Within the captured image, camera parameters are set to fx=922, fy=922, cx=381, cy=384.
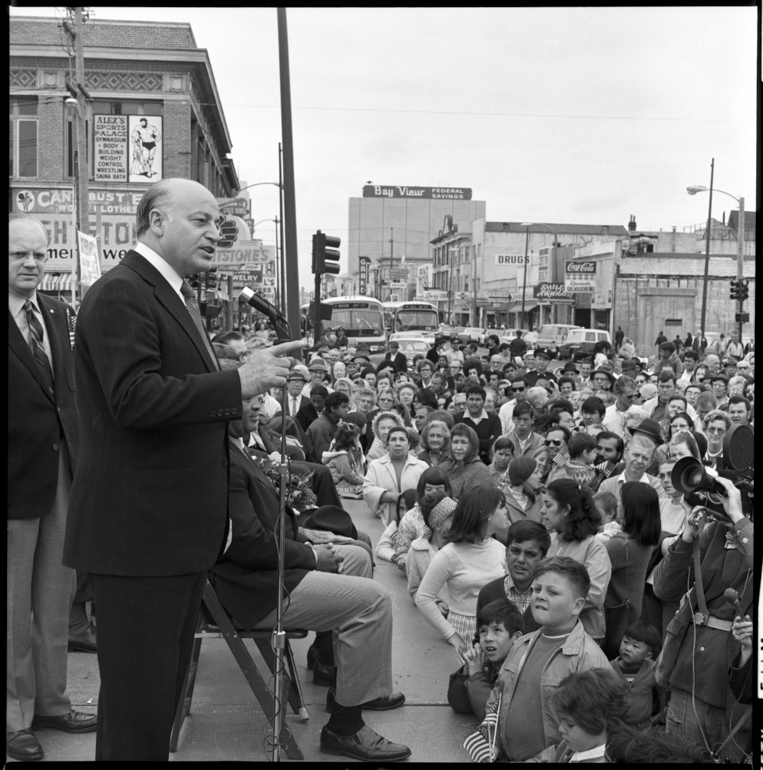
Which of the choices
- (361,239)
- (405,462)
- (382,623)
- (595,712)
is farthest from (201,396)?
(361,239)

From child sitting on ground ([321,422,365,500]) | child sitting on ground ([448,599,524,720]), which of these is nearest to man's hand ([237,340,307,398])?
child sitting on ground ([448,599,524,720])

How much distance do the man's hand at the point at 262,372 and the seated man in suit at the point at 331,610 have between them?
1.09 m

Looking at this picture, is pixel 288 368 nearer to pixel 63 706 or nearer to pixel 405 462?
pixel 63 706

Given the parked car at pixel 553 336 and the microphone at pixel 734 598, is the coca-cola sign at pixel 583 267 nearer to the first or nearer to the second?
the parked car at pixel 553 336

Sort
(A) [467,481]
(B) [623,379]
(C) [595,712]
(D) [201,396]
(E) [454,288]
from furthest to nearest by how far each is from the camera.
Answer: (E) [454,288] → (B) [623,379] → (A) [467,481] → (C) [595,712] → (D) [201,396]

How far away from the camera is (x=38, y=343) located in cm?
388

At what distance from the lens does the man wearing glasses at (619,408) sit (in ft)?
33.6

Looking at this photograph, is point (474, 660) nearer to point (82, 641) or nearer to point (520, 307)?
point (82, 641)

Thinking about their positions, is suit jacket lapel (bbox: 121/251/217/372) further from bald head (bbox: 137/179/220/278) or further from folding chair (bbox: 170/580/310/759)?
folding chair (bbox: 170/580/310/759)

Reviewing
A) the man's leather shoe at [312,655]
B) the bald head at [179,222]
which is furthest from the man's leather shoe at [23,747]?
the bald head at [179,222]

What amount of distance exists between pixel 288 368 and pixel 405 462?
510cm

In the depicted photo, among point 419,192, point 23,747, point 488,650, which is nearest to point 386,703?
point 488,650

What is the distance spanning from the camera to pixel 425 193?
16800cm

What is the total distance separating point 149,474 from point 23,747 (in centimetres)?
153
